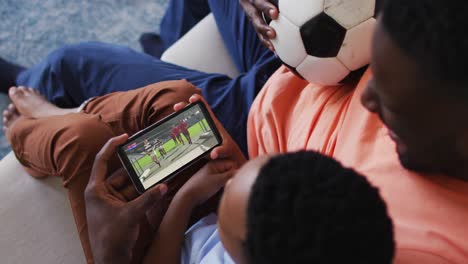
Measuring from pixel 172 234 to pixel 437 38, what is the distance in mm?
536

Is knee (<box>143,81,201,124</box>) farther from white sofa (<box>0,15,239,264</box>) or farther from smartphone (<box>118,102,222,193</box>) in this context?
white sofa (<box>0,15,239,264</box>)

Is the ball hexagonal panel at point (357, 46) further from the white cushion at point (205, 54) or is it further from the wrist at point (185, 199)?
the white cushion at point (205, 54)

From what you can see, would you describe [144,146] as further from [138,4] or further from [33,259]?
[138,4]

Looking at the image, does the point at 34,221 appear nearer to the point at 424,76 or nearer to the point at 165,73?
the point at 165,73

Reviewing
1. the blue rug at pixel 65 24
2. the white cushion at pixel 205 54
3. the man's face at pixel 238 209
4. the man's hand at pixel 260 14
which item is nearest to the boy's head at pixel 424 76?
the man's face at pixel 238 209

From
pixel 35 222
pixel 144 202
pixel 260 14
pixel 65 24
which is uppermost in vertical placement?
pixel 260 14

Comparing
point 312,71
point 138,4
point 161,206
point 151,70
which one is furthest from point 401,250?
point 138,4

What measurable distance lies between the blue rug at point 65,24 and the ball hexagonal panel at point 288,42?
83 cm

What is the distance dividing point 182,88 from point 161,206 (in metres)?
0.24

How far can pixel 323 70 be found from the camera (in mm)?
761

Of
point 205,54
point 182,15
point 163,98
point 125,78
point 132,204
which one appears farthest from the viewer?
point 182,15

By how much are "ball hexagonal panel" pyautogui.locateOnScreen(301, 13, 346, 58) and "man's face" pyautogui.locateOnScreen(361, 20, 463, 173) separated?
0.60ft

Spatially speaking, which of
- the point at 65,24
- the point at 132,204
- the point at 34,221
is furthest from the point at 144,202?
the point at 65,24

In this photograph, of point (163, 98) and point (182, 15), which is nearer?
point (163, 98)
